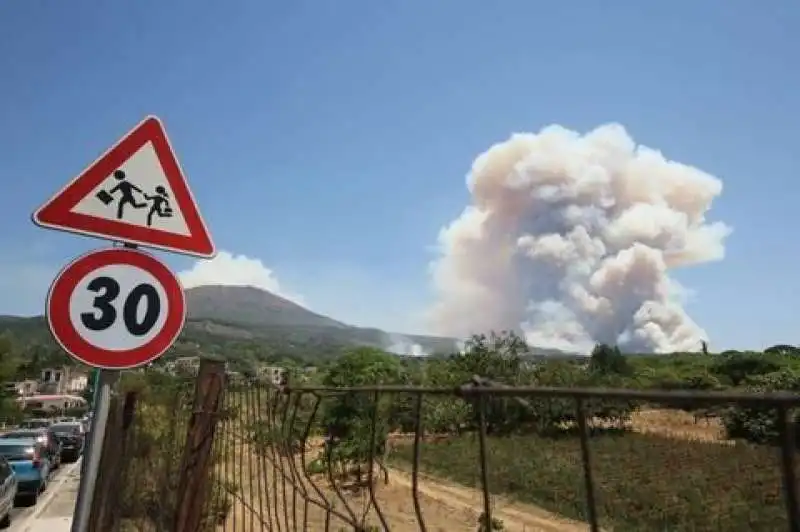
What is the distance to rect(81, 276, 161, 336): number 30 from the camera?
9.95ft

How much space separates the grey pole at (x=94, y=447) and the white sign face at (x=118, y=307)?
169 mm

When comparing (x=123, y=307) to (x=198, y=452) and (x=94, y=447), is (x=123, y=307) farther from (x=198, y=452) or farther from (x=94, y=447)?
(x=198, y=452)

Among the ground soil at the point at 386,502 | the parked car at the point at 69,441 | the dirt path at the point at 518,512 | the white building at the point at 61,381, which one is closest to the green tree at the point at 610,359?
the parked car at the point at 69,441

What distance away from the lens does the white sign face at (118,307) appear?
3004 millimetres

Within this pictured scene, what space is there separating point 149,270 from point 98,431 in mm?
798

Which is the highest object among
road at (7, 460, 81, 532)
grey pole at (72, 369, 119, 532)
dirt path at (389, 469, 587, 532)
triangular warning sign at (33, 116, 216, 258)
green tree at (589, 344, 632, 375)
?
green tree at (589, 344, 632, 375)

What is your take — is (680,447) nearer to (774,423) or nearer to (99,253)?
(774,423)

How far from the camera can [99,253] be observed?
307 cm

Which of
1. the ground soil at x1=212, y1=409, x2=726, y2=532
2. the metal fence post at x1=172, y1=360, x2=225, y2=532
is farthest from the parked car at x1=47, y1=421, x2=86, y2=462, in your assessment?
the metal fence post at x1=172, y1=360, x2=225, y2=532

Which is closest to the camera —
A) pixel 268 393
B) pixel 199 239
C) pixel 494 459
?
pixel 494 459

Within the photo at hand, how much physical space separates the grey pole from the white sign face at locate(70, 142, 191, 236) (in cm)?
77

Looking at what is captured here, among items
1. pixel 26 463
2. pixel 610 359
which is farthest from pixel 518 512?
pixel 610 359

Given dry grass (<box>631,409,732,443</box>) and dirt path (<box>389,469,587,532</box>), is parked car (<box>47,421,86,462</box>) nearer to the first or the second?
dirt path (<box>389,469,587,532</box>)

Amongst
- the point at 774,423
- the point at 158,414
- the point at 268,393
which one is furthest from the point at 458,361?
the point at 774,423
